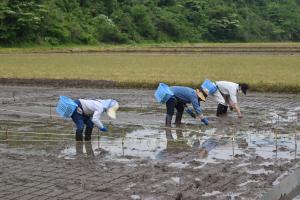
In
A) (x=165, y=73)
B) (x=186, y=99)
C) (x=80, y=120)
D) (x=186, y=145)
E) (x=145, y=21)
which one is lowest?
(x=165, y=73)

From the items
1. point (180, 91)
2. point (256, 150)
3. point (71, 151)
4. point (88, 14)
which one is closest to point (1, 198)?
point (71, 151)

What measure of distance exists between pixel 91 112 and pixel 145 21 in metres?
47.7

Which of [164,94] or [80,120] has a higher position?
[164,94]

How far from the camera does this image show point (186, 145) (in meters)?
9.27

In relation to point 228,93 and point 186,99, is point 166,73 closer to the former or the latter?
point 228,93

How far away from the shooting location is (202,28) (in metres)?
62.6

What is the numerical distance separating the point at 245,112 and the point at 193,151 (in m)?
4.96

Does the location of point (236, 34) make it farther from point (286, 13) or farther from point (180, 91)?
point (180, 91)

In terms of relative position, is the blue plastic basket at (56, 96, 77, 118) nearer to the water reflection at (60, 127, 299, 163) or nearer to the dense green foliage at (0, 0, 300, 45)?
the water reflection at (60, 127, 299, 163)

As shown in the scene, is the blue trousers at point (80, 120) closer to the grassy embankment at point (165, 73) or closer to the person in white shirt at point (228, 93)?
the person in white shirt at point (228, 93)

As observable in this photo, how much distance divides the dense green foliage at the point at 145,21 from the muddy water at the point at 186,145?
105 ft

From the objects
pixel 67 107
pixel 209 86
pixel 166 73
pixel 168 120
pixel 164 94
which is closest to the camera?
pixel 67 107

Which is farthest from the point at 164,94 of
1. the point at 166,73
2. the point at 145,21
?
the point at 145,21

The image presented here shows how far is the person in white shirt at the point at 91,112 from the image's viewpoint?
8906 mm
